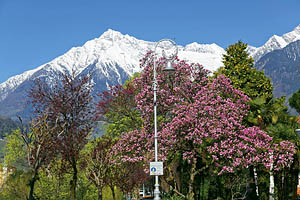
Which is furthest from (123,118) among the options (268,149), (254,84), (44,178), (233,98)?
Result: (268,149)

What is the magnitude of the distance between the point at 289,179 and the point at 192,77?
9.42 m

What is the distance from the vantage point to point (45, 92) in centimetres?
2419

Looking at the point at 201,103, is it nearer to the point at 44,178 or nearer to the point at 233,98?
the point at 233,98

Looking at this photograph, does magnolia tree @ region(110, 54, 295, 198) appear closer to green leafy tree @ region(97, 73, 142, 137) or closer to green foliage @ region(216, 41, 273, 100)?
green leafy tree @ region(97, 73, 142, 137)

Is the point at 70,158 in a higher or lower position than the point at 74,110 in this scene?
lower

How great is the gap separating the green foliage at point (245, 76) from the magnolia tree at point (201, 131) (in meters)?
12.5

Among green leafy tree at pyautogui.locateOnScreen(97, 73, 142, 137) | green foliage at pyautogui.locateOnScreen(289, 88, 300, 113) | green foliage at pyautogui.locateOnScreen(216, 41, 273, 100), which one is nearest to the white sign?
green leafy tree at pyautogui.locateOnScreen(97, 73, 142, 137)

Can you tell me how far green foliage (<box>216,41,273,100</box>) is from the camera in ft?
133

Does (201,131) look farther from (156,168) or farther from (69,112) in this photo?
(69,112)

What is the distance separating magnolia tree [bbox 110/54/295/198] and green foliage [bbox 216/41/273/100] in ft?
41.1

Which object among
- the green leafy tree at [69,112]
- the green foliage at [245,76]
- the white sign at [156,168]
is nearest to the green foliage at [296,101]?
the green foliage at [245,76]

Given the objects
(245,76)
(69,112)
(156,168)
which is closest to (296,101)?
(245,76)

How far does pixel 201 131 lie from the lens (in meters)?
23.1

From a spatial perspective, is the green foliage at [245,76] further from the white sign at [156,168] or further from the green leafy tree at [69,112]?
the white sign at [156,168]
